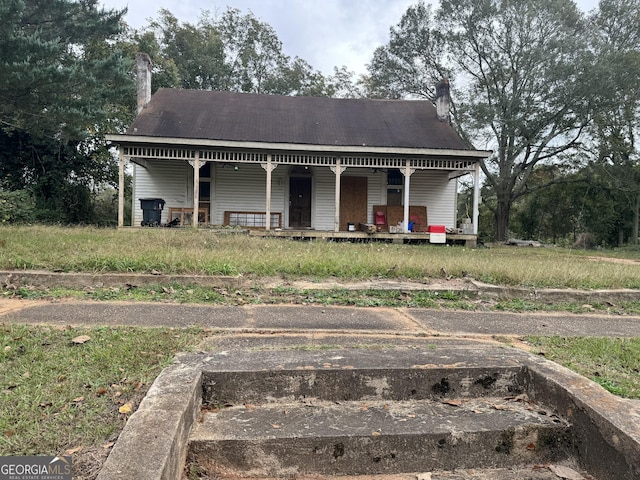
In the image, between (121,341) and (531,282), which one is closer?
(121,341)

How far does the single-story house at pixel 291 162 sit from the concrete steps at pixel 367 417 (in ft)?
40.1

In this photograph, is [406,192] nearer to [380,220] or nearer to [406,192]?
[406,192]

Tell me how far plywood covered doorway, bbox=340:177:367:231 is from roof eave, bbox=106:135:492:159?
2.39 meters

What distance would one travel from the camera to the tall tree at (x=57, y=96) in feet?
38.6

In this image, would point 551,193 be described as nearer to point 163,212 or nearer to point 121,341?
point 163,212

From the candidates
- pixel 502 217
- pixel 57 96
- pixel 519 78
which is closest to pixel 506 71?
pixel 519 78

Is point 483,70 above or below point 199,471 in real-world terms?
above

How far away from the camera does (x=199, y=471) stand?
1.88 meters

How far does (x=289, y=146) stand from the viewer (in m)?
14.6

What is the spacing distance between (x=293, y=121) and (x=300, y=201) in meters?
3.36

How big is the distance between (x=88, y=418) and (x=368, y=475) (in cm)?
139

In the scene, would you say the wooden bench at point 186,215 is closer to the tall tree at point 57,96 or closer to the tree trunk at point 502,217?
the tall tree at point 57,96

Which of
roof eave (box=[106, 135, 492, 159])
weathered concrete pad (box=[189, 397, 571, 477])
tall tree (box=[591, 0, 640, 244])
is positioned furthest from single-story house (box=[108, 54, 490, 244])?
weathered concrete pad (box=[189, 397, 571, 477])

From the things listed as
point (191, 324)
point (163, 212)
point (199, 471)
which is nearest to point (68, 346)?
point (191, 324)
